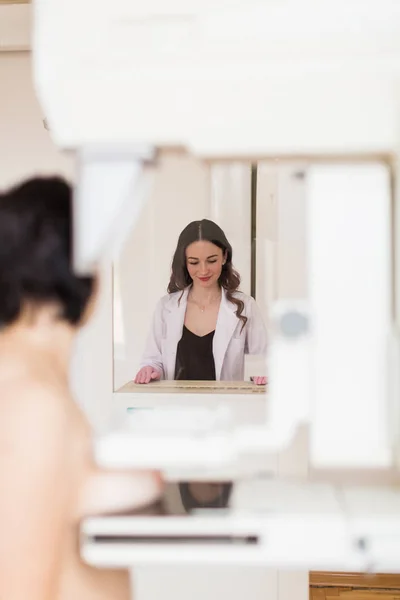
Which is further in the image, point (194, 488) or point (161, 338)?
point (161, 338)

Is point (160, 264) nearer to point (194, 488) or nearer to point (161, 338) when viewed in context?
point (161, 338)

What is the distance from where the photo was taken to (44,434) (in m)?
0.85

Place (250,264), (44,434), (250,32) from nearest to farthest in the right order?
1. (250,32)
2. (44,434)
3. (250,264)

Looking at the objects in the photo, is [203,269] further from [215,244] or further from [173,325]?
[173,325]

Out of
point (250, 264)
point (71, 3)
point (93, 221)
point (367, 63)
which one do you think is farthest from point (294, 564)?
point (250, 264)

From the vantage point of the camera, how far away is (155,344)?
260 cm

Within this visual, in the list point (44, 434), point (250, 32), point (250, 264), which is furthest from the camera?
point (250, 264)

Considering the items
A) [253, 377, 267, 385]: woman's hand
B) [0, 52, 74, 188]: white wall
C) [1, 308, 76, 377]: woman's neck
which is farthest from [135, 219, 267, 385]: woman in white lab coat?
[1, 308, 76, 377]: woman's neck

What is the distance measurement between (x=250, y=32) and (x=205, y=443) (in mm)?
468

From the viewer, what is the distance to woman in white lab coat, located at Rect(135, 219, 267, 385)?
2.58m

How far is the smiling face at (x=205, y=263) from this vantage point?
8.54 feet

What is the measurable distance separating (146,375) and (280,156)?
1777 mm

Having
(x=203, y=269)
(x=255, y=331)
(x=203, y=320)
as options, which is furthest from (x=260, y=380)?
(x=203, y=269)

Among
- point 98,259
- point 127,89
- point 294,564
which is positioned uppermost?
point 127,89
